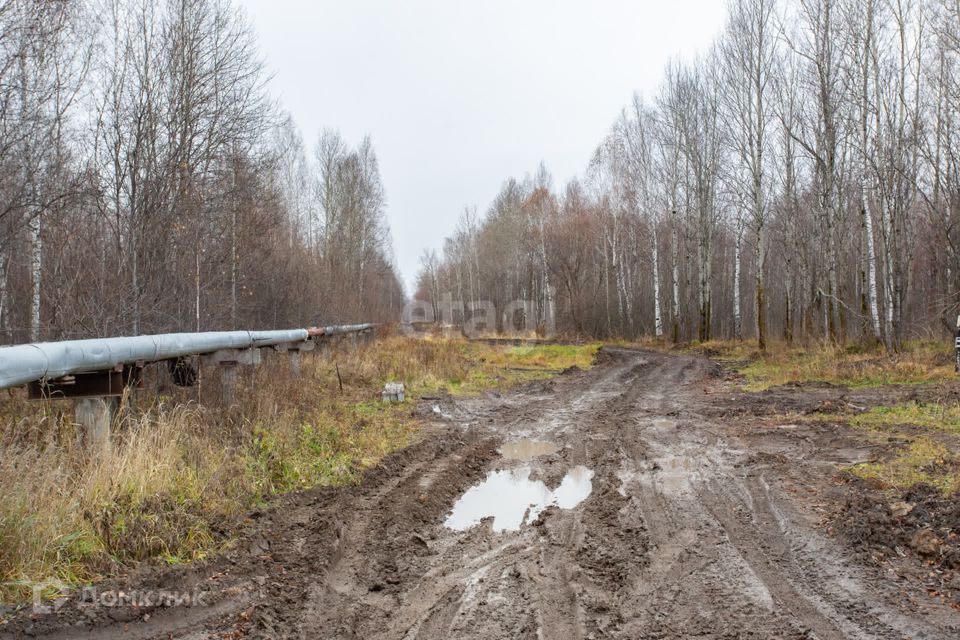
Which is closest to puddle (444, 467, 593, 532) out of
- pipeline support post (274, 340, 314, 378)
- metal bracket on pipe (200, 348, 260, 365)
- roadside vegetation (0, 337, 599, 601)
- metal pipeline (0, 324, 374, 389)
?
roadside vegetation (0, 337, 599, 601)

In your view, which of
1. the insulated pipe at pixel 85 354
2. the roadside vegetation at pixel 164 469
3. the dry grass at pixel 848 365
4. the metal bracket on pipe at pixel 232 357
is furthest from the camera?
the dry grass at pixel 848 365

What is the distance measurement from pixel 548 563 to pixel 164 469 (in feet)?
10.0

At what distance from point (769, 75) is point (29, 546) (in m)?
22.6

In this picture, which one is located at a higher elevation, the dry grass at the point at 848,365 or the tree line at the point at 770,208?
the tree line at the point at 770,208

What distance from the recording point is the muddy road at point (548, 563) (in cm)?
299

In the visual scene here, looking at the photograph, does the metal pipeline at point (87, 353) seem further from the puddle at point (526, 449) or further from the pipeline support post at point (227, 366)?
the puddle at point (526, 449)

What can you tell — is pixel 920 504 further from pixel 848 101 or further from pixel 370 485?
pixel 848 101

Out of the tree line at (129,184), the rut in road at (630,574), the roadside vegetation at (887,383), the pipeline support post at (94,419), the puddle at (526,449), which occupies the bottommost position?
the puddle at (526,449)

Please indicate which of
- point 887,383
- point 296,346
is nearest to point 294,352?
point 296,346

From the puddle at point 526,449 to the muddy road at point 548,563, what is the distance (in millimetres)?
173

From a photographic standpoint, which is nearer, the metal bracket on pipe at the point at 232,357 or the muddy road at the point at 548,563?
the muddy road at the point at 548,563

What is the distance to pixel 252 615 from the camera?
3.13m

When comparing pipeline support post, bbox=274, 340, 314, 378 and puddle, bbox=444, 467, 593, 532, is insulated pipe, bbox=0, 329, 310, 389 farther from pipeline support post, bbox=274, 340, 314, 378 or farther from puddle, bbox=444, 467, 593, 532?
pipeline support post, bbox=274, 340, 314, 378

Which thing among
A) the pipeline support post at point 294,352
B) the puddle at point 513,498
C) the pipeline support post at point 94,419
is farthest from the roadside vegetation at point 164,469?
the pipeline support post at point 294,352
